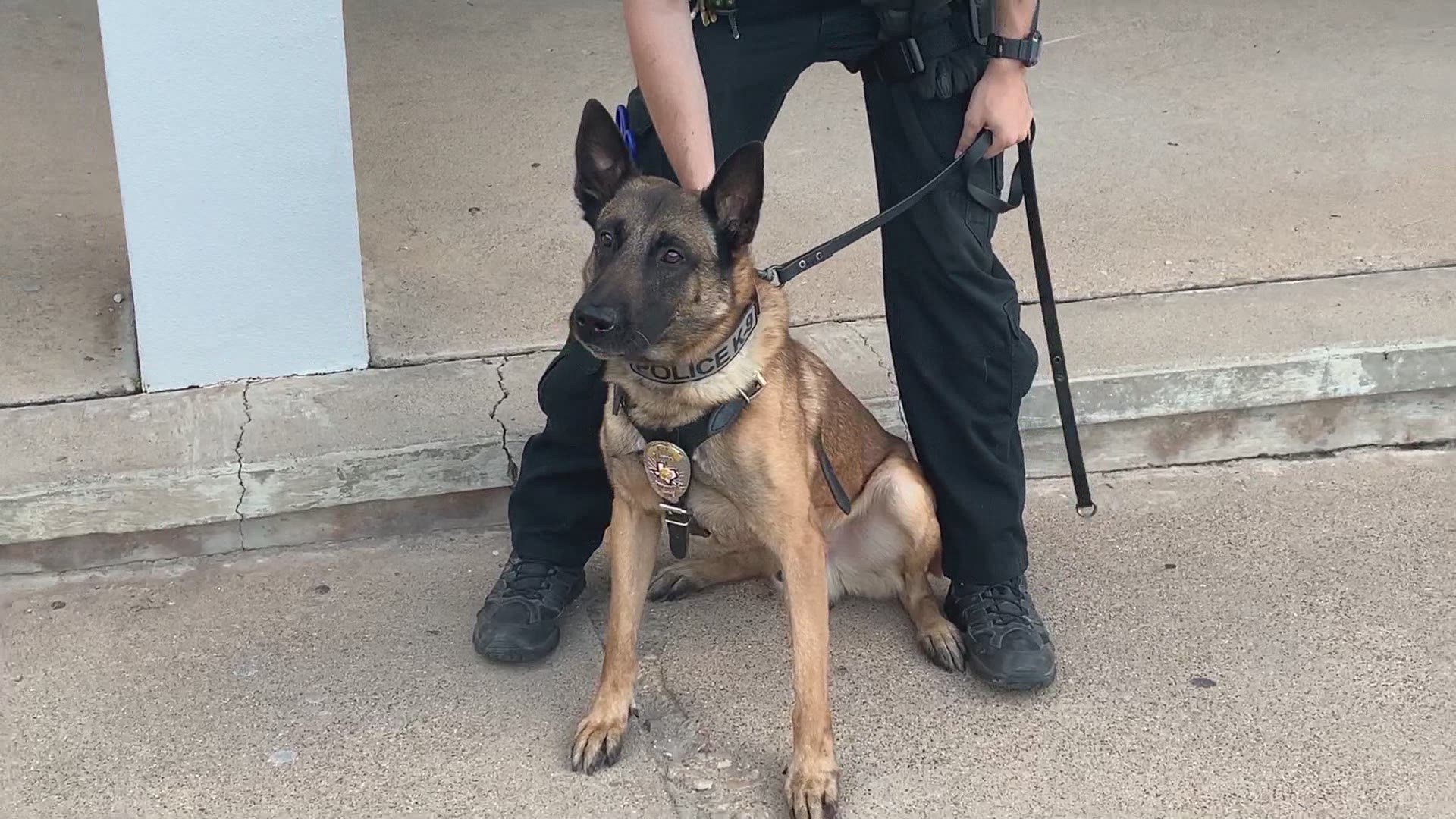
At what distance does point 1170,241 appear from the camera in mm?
4621

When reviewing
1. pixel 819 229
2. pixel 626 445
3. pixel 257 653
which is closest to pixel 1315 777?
pixel 626 445

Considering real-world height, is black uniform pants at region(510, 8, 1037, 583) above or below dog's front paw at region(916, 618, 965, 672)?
above

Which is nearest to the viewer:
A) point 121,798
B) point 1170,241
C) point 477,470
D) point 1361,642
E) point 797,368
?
point 121,798

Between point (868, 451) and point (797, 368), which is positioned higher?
point (797, 368)

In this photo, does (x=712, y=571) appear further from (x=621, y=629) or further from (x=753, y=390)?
(x=753, y=390)

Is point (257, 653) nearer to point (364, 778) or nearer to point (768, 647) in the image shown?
point (364, 778)

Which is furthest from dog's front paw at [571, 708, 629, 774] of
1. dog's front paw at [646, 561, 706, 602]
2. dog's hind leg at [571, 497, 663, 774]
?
dog's front paw at [646, 561, 706, 602]

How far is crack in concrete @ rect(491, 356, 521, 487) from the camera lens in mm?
3490

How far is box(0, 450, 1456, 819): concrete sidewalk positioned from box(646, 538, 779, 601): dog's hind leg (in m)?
0.04

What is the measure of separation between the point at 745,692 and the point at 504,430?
102cm

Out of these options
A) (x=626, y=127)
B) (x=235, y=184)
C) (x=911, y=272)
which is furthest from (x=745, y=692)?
(x=235, y=184)

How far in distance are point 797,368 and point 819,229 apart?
2.03 metres

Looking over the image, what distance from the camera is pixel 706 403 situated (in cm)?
258

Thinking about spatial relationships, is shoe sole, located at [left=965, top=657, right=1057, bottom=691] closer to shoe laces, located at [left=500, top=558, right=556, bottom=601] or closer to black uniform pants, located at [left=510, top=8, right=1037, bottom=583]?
black uniform pants, located at [left=510, top=8, right=1037, bottom=583]
